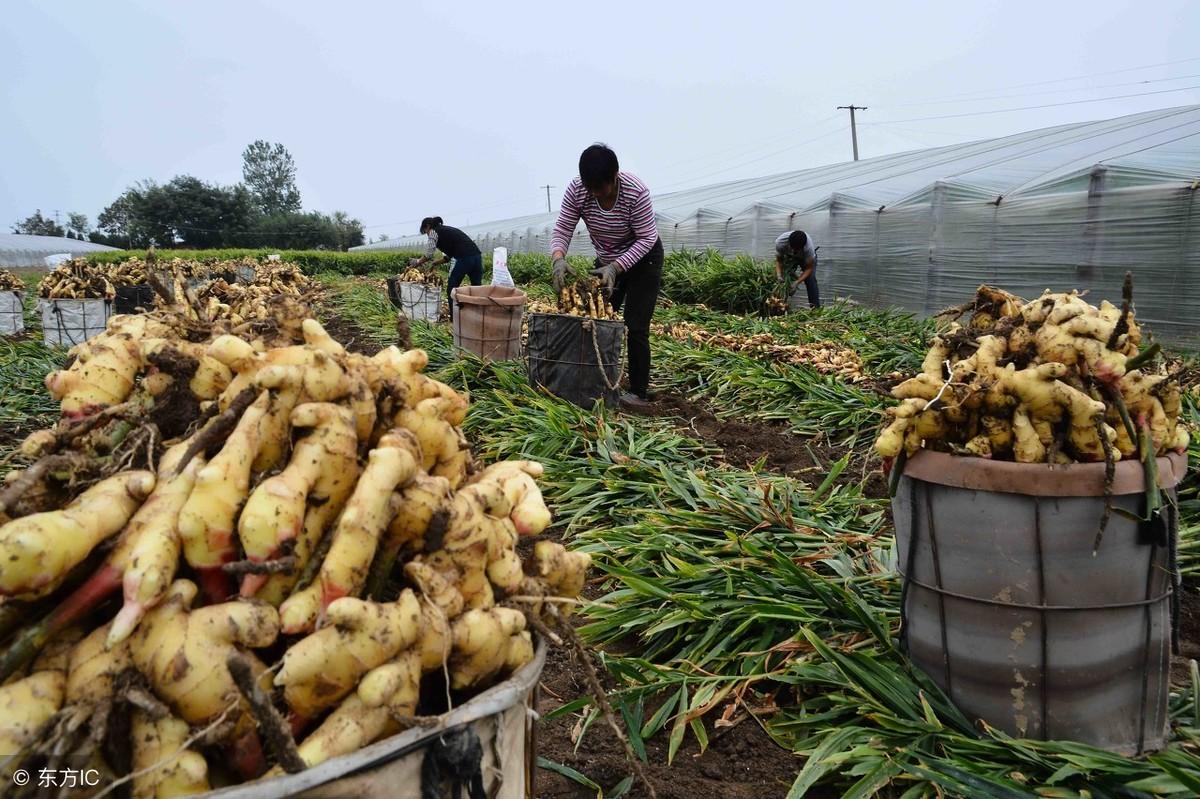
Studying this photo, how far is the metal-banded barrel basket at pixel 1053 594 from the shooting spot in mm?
1641

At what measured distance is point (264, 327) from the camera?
168 cm

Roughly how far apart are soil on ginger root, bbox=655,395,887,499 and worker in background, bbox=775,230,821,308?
515 cm

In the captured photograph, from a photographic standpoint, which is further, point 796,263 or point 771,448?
point 796,263

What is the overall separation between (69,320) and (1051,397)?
27.3 ft

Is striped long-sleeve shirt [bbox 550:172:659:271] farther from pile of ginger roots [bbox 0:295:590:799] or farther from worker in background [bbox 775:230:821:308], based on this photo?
worker in background [bbox 775:230:821:308]

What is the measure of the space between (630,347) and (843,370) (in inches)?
66.3

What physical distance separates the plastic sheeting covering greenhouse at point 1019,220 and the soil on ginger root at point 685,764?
6760 mm

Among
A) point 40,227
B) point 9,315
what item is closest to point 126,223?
point 40,227

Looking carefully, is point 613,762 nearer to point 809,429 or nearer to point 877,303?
point 809,429

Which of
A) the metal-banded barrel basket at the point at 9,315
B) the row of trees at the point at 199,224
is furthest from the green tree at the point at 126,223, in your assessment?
the metal-banded barrel basket at the point at 9,315

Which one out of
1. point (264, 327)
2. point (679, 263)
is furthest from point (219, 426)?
point (679, 263)

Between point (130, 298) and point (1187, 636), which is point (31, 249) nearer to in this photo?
point (130, 298)

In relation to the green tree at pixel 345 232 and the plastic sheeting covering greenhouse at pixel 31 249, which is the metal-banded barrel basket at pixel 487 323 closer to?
the plastic sheeting covering greenhouse at pixel 31 249

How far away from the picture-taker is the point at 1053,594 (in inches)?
65.1
